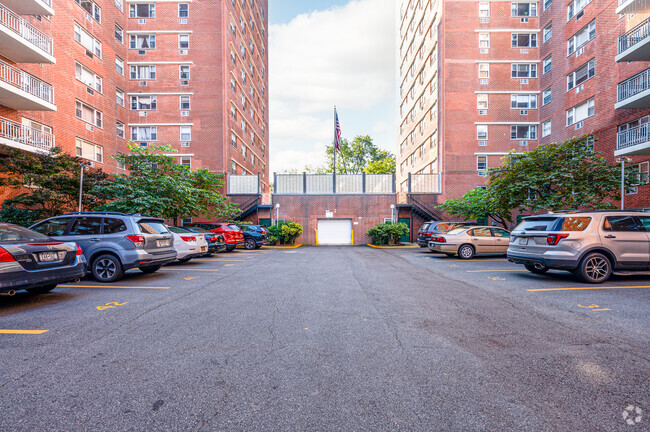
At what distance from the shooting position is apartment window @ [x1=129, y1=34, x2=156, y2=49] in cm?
2688

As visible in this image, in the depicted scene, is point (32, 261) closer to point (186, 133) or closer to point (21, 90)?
point (21, 90)

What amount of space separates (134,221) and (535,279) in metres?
10.4

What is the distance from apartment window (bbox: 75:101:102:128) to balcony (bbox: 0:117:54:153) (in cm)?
388

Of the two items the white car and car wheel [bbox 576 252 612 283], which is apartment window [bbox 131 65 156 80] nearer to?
the white car

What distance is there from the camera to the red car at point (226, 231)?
16.3 metres

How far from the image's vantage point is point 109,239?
7.62 metres

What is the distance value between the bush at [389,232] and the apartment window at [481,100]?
13.9 meters

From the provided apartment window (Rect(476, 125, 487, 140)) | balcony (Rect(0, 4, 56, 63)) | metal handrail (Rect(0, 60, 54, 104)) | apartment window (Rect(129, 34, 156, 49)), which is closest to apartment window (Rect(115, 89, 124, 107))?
apartment window (Rect(129, 34, 156, 49))

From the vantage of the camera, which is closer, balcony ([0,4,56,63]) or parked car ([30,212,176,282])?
parked car ([30,212,176,282])

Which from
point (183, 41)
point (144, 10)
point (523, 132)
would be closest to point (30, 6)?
point (183, 41)

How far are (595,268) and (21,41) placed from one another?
23.0m

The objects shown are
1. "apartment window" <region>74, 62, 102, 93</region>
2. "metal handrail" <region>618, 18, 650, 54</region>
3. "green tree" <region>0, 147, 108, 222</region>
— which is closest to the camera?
"green tree" <region>0, 147, 108, 222</region>

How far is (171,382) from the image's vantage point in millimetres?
2793

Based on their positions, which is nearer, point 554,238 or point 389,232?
point 554,238
